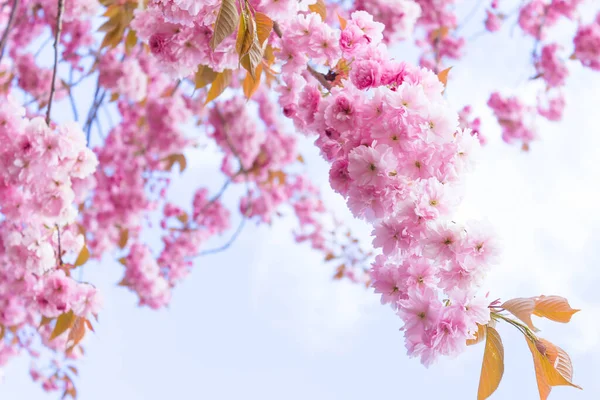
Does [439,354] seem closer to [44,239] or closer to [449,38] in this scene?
[44,239]

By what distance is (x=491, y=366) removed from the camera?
43.4 inches

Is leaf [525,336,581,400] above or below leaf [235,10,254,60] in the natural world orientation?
below

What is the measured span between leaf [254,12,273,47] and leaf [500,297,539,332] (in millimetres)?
746

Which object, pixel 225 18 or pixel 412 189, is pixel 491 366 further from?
pixel 225 18

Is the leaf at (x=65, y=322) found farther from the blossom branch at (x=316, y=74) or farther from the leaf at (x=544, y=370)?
the leaf at (x=544, y=370)

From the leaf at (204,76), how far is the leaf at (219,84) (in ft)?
0.06

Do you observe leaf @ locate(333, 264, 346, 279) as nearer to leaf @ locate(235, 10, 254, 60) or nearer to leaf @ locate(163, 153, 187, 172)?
leaf @ locate(163, 153, 187, 172)

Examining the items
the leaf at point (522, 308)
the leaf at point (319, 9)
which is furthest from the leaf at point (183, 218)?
the leaf at point (522, 308)

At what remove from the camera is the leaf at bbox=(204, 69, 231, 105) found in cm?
162

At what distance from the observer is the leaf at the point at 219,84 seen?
5.32 ft

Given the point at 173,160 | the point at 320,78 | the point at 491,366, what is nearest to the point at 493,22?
the point at 173,160

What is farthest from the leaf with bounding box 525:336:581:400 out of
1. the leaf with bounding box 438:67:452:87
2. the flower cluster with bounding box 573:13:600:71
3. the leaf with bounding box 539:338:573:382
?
the flower cluster with bounding box 573:13:600:71

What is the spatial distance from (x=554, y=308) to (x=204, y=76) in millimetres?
1100

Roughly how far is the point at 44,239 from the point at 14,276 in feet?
0.67
